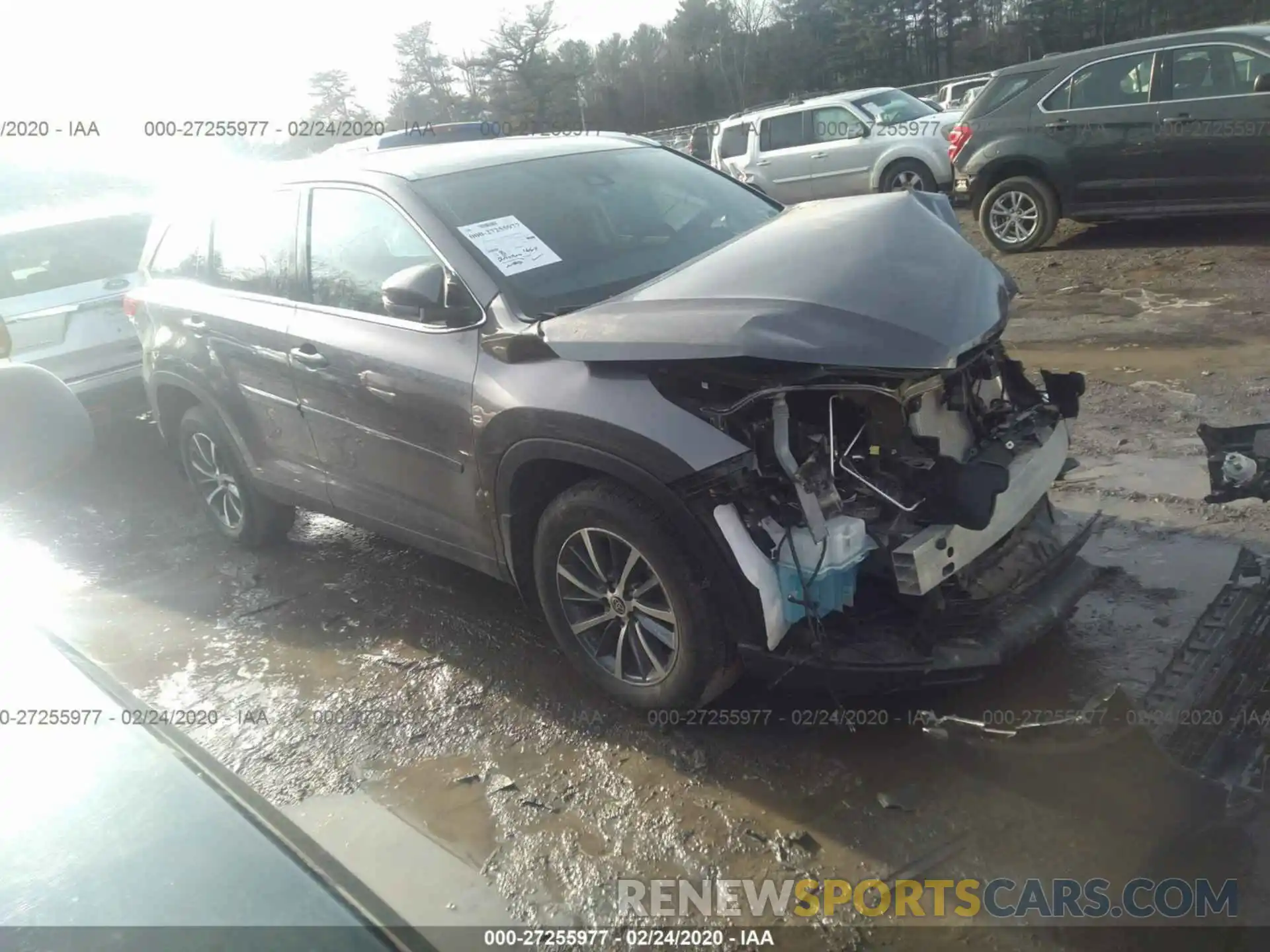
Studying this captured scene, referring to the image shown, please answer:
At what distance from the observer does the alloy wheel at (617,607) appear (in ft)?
10.6

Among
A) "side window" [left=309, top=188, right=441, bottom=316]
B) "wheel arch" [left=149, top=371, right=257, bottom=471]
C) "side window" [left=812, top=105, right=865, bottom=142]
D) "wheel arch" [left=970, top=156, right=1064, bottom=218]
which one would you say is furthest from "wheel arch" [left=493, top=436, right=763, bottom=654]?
"side window" [left=812, top=105, right=865, bottom=142]

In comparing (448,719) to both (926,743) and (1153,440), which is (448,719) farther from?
(1153,440)

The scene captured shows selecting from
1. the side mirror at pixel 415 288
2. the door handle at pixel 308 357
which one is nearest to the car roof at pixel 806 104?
the door handle at pixel 308 357

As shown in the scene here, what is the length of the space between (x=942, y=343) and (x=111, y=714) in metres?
2.24

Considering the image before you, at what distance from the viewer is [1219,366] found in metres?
5.97

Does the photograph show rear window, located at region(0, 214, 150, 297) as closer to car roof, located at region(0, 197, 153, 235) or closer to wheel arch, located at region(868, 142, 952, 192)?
car roof, located at region(0, 197, 153, 235)

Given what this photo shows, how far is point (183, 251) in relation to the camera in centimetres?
529

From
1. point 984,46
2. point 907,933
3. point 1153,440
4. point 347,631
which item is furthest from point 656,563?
point 984,46

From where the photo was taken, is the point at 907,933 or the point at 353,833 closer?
→ the point at 907,933

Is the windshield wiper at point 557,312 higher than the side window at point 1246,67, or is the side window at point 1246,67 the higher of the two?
the side window at point 1246,67

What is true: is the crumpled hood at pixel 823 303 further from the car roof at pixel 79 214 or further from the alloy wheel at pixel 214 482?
the car roof at pixel 79 214

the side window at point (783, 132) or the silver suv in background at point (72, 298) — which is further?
the side window at point (783, 132)

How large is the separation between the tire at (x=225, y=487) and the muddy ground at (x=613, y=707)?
0.57 feet

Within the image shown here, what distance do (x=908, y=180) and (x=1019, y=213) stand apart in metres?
3.93
